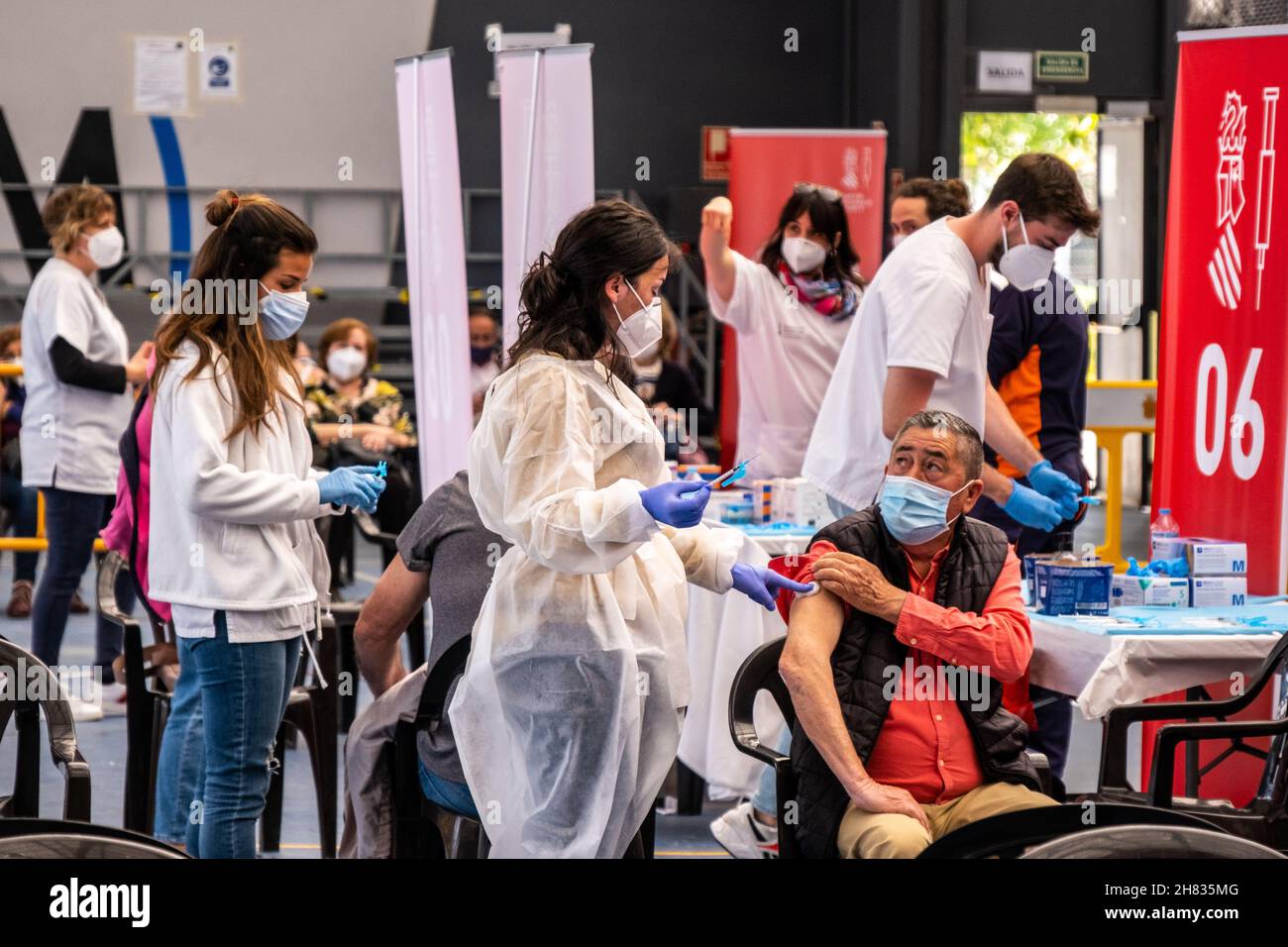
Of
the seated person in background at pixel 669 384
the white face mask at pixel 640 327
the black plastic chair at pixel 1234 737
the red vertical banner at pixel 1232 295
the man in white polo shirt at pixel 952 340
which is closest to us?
the white face mask at pixel 640 327

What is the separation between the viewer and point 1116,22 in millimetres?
9766

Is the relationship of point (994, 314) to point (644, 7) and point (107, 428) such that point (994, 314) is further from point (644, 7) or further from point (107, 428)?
point (644, 7)

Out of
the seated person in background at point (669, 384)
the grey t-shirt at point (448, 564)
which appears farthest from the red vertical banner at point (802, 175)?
the grey t-shirt at point (448, 564)

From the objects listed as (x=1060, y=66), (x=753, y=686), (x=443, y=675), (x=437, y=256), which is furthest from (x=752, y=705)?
(x=1060, y=66)

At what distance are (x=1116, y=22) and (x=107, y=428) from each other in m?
7.07

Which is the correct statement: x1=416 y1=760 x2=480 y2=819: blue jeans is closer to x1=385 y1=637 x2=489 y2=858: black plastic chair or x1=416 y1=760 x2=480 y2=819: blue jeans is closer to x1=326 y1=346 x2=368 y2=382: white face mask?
x1=385 y1=637 x2=489 y2=858: black plastic chair

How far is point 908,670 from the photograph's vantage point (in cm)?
267

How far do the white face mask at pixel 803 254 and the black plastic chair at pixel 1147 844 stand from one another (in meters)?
3.36

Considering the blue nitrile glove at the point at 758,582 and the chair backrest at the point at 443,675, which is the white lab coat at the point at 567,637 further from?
the chair backrest at the point at 443,675

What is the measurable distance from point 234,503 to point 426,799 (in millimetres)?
621

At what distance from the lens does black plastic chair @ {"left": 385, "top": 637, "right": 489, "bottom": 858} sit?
8.87 feet

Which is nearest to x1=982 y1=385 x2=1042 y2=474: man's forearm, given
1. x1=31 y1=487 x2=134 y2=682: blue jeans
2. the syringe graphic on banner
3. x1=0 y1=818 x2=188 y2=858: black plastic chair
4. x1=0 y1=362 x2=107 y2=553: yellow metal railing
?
the syringe graphic on banner

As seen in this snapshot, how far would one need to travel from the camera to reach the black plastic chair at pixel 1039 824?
5.10ft
